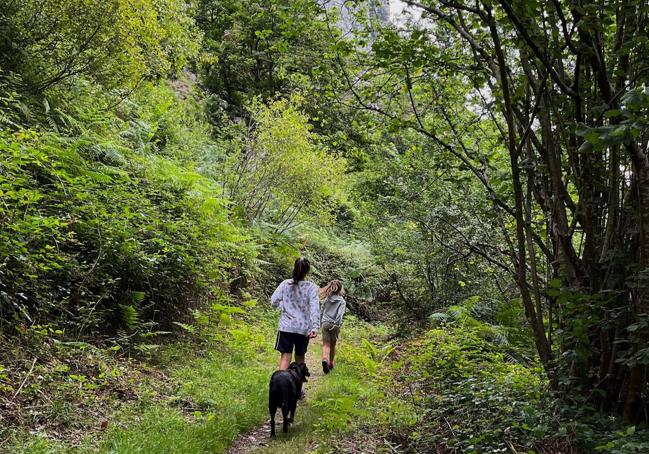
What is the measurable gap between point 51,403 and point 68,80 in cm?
649

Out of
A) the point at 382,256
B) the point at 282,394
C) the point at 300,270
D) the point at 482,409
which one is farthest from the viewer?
the point at 382,256

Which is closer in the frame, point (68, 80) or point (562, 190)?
point (562, 190)

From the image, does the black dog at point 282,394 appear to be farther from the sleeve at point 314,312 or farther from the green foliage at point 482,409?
the green foliage at point 482,409

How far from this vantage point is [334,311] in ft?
29.0

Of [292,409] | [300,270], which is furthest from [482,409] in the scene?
[300,270]

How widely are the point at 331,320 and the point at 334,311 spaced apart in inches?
7.4

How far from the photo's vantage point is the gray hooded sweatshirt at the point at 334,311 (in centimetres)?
874

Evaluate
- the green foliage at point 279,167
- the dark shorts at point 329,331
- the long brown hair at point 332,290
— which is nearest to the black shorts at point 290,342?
the dark shorts at point 329,331

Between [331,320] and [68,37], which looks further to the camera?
[331,320]

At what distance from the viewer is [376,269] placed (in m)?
15.7

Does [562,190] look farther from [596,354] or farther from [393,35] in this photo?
[393,35]

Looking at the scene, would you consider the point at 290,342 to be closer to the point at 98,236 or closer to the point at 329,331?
the point at 329,331

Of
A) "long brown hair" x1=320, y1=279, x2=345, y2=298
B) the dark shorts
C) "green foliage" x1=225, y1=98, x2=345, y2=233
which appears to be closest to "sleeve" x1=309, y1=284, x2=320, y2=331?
the dark shorts

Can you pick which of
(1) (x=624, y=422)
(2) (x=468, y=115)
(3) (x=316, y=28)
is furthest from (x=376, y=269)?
(1) (x=624, y=422)
